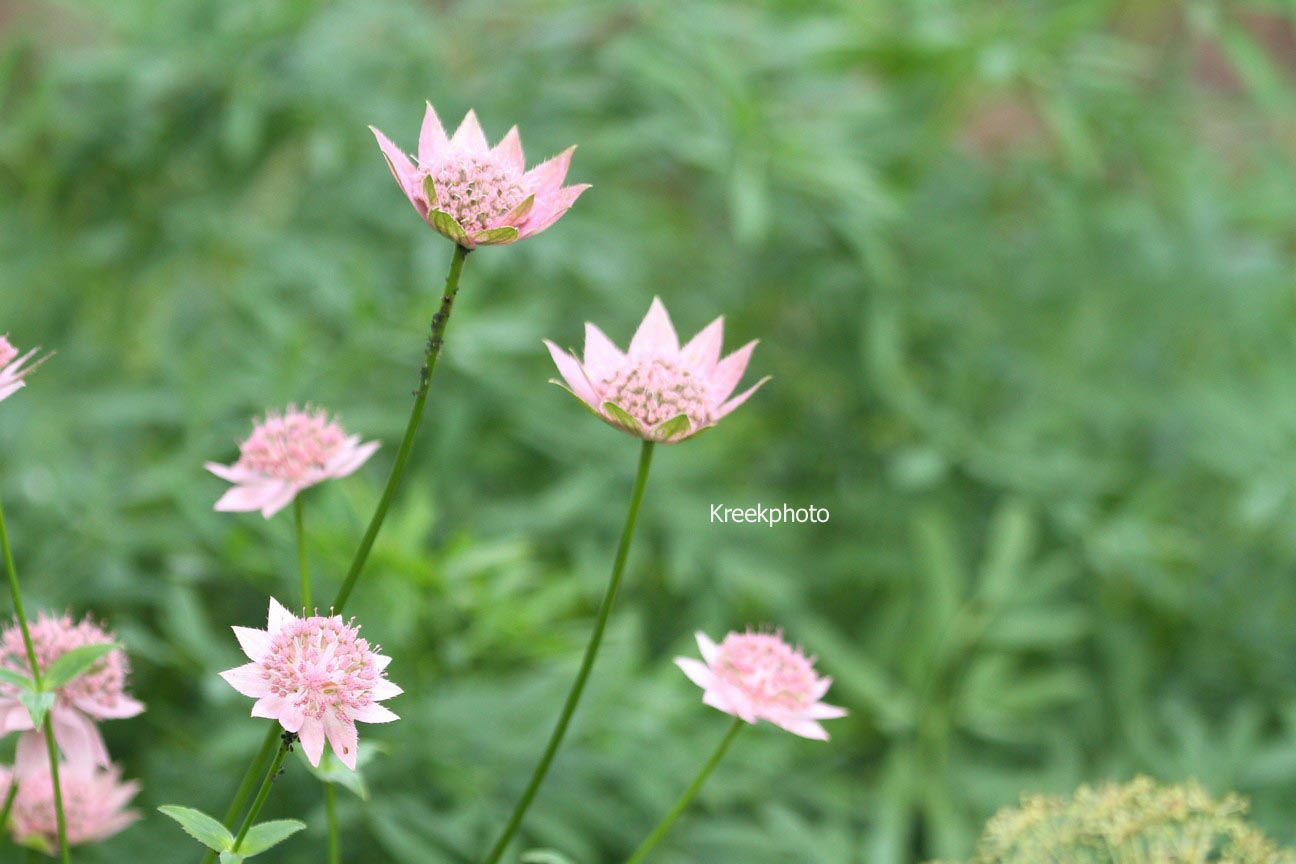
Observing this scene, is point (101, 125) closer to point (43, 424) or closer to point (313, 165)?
point (313, 165)

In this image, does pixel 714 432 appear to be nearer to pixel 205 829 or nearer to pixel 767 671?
pixel 767 671

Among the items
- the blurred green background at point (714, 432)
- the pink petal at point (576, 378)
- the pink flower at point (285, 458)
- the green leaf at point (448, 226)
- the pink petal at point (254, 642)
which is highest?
the blurred green background at point (714, 432)

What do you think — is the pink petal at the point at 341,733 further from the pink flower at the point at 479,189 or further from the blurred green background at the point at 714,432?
the blurred green background at the point at 714,432

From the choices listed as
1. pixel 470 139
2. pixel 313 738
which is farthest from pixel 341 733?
pixel 470 139

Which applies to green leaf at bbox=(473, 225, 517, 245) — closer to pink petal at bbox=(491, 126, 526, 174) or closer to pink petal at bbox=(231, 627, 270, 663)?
pink petal at bbox=(491, 126, 526, 174)

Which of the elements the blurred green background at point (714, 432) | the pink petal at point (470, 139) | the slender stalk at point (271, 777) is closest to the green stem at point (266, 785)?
the slender stalk at point (271, 777)

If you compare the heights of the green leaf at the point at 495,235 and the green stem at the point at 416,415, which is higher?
the green leaf at the point at 495,235

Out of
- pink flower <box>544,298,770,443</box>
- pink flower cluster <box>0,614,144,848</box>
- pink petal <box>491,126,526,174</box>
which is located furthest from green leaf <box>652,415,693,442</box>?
pink flower cluster <box>0,614,144,848</box>
